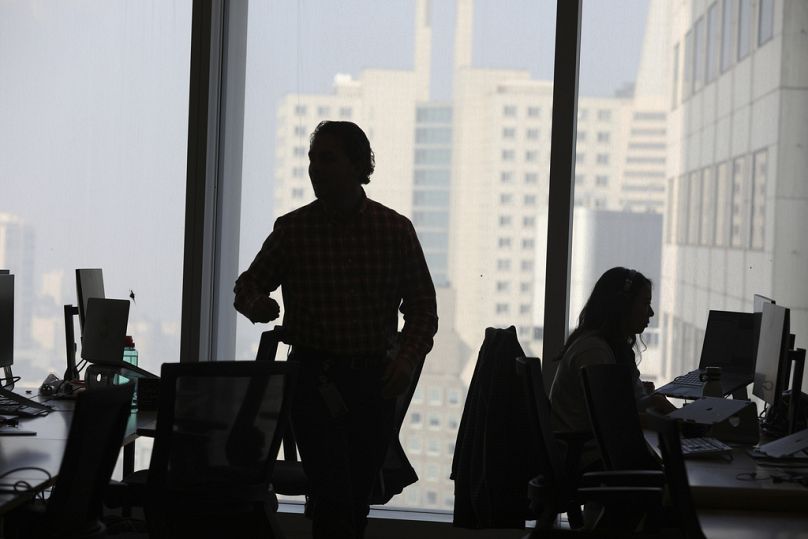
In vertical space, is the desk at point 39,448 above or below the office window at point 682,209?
below

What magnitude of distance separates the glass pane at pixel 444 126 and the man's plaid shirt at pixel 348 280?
4.88ft

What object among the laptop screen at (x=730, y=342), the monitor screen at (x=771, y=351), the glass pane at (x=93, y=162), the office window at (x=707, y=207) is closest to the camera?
the monitor screen at (x=771, y=351)

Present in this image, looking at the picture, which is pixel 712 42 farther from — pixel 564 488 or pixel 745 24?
pixel 564 488

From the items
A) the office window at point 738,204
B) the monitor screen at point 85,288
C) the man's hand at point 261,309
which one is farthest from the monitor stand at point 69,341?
the office window at point 738,204

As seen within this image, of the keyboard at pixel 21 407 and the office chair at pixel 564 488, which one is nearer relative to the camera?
the office chair at pixel 564 488

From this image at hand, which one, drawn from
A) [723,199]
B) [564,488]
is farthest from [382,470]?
[723,199]

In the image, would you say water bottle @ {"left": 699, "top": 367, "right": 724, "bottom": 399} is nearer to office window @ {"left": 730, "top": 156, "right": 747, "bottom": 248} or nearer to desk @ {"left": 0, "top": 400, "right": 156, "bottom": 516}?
office window @ {"left": 730, "top": 156, "right": 747, "bottom": 248}

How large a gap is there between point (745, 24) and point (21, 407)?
3.51m

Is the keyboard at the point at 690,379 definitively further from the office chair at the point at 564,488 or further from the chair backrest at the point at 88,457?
the chair backrest at the point at 88,457

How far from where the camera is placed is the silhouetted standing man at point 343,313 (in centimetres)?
284

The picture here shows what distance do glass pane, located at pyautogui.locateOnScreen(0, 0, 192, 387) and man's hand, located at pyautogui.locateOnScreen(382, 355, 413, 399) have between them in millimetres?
2156

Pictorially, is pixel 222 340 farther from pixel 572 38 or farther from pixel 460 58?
pixel 572 38

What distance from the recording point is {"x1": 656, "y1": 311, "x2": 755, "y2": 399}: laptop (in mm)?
3988

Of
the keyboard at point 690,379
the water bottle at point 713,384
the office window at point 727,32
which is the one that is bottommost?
the keyboard at point 690,379
